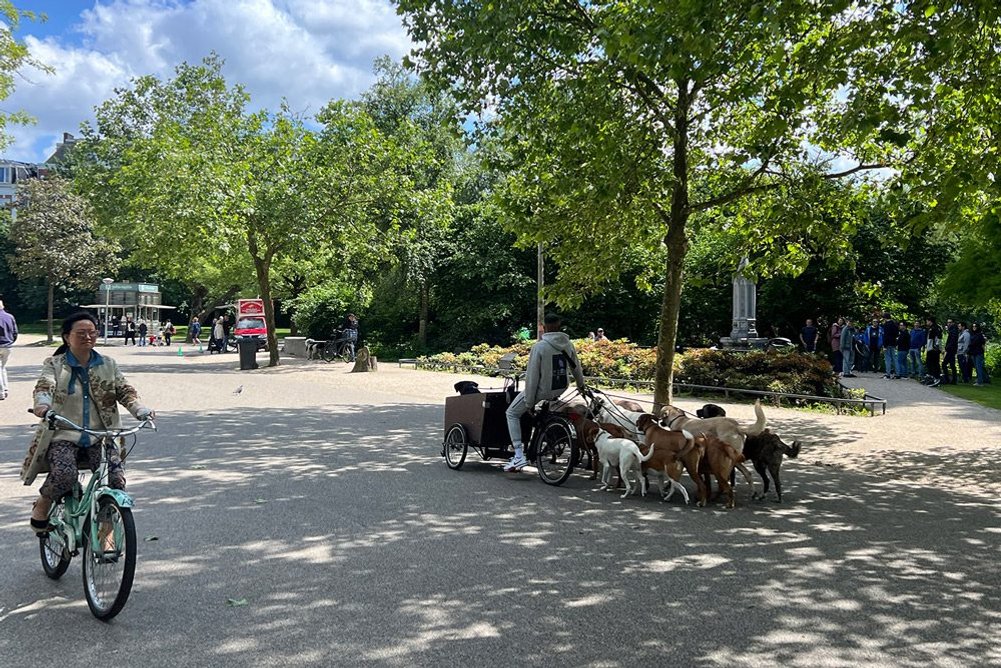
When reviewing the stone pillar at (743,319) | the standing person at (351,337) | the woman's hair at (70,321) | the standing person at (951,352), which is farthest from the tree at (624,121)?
the standing person at (351,337)

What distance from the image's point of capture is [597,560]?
582 cm

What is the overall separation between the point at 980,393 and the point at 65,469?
2019cm

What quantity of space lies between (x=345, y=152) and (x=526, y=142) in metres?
14.5

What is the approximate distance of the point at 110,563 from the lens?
179 inches

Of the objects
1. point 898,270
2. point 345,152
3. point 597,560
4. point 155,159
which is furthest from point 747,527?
point 898,270

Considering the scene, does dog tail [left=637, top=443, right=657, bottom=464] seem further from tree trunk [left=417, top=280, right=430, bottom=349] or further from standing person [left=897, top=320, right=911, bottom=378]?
tree trunk [left=417, top=280, right=430, bottom=349]

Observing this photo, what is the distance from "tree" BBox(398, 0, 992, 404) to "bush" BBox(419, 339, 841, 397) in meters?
2.67

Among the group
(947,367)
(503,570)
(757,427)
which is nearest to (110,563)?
(503,570)

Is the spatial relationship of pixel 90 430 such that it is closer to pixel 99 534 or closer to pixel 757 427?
pixel 99 534

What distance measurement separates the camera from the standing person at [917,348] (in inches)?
898

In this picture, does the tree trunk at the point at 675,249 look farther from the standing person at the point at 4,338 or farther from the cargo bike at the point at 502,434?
the standing person at the point at 4,338

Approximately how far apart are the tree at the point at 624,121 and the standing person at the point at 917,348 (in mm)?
10559

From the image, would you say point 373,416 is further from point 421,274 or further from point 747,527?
point 421,274

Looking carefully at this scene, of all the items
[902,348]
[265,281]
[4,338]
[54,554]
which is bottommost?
[54,554]
